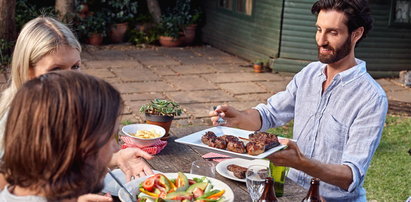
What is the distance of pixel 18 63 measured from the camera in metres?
2.58

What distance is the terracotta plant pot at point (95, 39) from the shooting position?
34.0ft

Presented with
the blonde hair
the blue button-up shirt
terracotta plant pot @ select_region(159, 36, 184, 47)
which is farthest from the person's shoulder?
terracotta plant pot @ select_region(159, 36, 184, 47)

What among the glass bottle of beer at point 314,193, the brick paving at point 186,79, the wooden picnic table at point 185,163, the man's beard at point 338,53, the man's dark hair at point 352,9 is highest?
the man's dark hair at point 352,9

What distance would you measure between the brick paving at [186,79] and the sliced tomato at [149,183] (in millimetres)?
3670

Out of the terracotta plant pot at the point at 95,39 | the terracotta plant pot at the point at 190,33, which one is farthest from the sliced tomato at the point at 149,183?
the terracotta plant pot at the point at 190,33

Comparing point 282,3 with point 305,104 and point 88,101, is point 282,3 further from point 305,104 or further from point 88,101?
point 88,101

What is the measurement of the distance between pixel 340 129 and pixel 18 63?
1.61 meters

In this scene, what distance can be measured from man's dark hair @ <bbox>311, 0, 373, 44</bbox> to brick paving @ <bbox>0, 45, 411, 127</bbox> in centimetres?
318

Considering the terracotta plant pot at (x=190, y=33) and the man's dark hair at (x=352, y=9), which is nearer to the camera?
the man's dark hair at (x=352, y=9)

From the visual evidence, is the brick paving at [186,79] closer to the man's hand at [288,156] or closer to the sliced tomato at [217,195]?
the man's hand at [288,156]

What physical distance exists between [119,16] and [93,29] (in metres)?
0.66

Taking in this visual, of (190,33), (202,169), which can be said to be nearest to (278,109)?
(202,169)

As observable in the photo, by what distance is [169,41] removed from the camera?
34.7 ft

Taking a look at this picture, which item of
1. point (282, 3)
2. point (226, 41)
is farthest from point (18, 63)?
point (226, 41)
